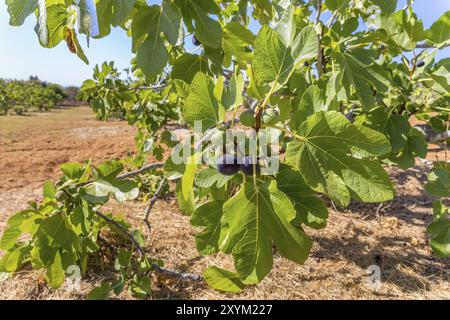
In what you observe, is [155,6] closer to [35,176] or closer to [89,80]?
[89,80]

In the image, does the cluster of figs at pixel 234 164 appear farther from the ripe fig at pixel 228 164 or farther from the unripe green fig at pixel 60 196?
the unripe green fig at pixel 60 196

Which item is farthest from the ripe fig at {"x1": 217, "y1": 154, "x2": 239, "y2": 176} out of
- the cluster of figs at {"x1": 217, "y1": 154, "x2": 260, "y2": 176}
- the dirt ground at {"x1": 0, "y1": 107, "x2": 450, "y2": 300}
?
the dirt ground at {"x1": 0, "y1": 107, "x2": 450, "y2": 300}

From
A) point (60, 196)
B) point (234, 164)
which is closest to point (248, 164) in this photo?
point (234, 164)

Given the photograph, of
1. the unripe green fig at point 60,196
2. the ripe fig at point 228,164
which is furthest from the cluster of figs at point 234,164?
the unripe green fig at point 60,196

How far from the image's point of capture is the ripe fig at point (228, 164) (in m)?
0.79

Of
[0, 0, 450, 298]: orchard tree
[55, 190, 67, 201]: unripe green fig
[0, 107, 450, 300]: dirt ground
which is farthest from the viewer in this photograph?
[0, 107, 450, 300]: dirt ground

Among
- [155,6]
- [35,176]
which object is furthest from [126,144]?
[155,6]

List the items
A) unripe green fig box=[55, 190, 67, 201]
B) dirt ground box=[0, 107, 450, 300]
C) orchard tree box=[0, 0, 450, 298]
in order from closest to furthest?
orchard tree box=[0, 0, 450, 298] < unripe green fig box=[55, 190, 67, 201] < dirt ground box=[0, 107, 450, 300]

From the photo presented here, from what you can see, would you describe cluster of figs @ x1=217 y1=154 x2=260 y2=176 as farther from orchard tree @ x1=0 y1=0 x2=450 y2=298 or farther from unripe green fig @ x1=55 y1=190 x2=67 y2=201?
unripe green fig @ x1=55 y1=190 x2=67 y2=201

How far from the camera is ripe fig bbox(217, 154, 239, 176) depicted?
79 centimetres

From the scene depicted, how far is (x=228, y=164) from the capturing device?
789 millimetres

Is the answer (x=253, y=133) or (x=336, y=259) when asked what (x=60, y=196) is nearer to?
(x=253, y=133)

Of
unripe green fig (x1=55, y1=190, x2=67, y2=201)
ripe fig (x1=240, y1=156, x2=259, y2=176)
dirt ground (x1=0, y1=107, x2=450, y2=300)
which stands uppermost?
ripe fig (x1=240, y1=156, x2=259, y2=176)
